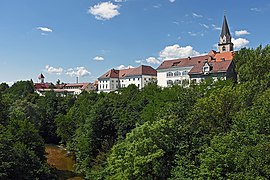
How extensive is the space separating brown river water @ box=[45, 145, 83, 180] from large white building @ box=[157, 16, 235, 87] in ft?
81.7

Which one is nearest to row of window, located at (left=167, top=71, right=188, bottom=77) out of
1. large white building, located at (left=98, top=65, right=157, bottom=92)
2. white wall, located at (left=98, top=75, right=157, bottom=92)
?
large white building, located at (left=98, top=65, right=157, bottom=92)

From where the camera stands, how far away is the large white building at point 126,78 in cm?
9869

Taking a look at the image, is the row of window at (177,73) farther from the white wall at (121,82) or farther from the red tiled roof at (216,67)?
the white wall at (121,82)

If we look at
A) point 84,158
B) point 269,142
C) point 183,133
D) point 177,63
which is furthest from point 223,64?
point 269,142

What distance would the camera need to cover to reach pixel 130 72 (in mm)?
105375

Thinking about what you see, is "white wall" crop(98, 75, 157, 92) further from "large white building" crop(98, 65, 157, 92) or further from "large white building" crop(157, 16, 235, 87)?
"large white building" crop(157, 16, 235, 87)

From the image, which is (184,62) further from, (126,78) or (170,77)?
(126,78)

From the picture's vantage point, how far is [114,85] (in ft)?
357

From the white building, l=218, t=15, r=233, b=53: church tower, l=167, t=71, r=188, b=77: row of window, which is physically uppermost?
l=218, t=15, r=233, b=53: church tower

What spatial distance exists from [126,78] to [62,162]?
2411 inches

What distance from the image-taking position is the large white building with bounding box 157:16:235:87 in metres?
63.8

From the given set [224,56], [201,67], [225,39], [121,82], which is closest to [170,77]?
[201,67]

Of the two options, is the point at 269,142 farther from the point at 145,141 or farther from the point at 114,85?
the point at 114,85

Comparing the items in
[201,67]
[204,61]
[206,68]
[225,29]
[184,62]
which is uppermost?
[225,29]
